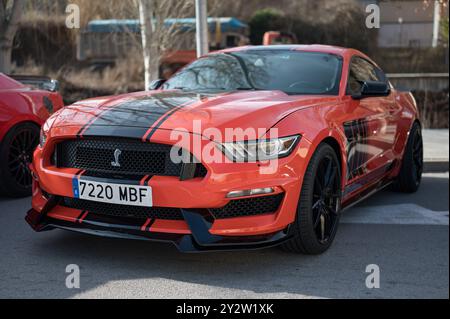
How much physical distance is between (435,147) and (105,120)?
7.01m

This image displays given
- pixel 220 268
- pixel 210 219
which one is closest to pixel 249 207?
pixel 210 219

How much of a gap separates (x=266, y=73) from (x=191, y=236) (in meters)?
1.94

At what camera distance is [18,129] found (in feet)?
17.7

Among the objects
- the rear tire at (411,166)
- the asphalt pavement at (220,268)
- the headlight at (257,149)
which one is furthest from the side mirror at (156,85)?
the rear tire at (411,166)

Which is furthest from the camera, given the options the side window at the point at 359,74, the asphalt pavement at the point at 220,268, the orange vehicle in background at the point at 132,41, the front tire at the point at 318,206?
the orange vehicle in background at the point at 132,41

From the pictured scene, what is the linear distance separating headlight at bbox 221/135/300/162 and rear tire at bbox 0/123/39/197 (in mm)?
2814

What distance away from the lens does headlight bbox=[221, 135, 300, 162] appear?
3312 mm

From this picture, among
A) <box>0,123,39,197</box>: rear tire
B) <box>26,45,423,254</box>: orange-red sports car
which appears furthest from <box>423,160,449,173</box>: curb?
<box>0,123,39,197</box>: rear tire

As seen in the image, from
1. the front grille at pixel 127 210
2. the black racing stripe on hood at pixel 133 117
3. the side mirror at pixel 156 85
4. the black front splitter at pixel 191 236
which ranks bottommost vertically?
the black front splitter at pixel 191 236

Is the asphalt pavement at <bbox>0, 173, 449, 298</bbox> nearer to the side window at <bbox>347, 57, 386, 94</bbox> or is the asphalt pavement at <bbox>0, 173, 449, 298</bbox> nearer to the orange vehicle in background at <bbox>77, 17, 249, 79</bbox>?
the side window at <bbox>347, 57, 386, 94</bbox>

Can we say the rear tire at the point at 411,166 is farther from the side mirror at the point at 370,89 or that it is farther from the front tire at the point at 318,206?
the front tire at the point at 318,206

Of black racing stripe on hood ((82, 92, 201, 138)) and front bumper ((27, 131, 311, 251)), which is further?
black racing stripe on hood ((82, 92, 201, 138))

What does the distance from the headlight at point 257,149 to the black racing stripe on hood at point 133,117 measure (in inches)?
18.7

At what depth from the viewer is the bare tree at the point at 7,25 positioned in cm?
895
